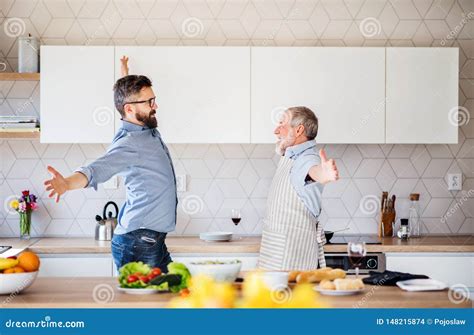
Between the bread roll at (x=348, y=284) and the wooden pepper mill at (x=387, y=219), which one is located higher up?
the wooden pepper mill at (x=387, y=219)

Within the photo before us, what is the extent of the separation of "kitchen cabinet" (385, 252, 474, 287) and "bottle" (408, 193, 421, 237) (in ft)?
1.70

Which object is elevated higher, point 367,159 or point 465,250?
Result: point 367,159

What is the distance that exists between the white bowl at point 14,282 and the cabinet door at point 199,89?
2.13m

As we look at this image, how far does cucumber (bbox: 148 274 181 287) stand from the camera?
2.72 metres

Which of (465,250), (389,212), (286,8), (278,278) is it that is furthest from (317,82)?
(278,278)

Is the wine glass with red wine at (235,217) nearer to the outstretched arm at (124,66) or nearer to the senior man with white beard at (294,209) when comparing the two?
the senior man with white beard at (294,209)

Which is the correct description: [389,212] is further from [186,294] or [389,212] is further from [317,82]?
[186,294]

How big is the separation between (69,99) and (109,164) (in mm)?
1473

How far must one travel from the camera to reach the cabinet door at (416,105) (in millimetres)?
4805

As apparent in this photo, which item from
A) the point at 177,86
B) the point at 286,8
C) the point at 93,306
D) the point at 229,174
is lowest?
the point at 93,306

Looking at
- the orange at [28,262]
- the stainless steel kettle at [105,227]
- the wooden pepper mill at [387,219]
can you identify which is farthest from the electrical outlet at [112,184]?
the orange at [28,262]

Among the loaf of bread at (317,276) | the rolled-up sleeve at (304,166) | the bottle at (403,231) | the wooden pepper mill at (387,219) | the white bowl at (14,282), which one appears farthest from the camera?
the wooden pepper mill at (387,219)
